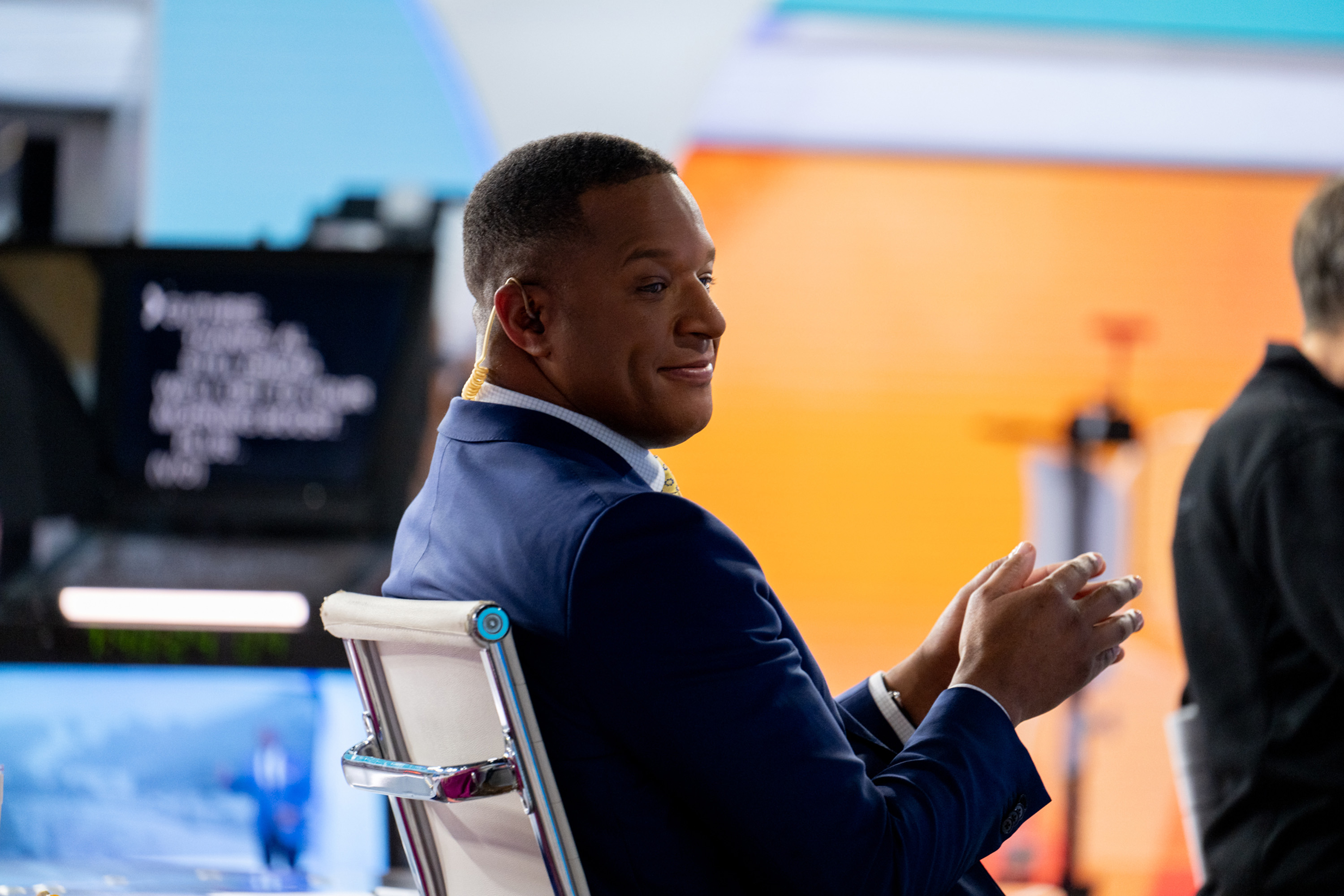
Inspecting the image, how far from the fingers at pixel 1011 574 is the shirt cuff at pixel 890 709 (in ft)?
0.52

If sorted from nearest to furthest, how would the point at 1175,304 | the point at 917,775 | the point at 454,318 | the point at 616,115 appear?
the point at 917,775 < the point at 454,318 < the point at 616,115 < the point at 1175,304

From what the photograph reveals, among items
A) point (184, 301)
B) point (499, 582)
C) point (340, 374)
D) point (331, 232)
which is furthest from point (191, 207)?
point (499, 582)

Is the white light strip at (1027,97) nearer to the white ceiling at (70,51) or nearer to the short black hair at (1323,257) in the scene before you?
the white ceiling at (70,51)

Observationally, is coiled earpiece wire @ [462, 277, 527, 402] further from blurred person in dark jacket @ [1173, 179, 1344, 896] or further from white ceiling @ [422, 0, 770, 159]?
white ceiling @ [422, 0, 770, 159]

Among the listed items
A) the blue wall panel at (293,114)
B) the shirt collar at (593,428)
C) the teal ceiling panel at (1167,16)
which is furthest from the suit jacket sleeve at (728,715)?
the teal ceiling panel at (1167,16)

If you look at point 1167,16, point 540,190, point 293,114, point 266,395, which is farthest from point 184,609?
point 1167,16

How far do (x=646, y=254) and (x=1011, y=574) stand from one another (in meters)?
0.41

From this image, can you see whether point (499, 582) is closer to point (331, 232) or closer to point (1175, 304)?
point (331, 232)

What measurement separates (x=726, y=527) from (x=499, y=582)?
7.0 inches

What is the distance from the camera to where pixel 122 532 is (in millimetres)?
2594

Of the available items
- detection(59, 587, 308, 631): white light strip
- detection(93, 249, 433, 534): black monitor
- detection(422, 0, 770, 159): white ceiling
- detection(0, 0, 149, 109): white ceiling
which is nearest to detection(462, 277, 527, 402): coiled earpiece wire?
detection(59, 587, 308, 631): white light strip

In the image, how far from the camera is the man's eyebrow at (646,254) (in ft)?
3.26

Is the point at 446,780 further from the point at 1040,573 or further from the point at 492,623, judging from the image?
the point at 1040,573

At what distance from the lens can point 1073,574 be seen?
100 cm
